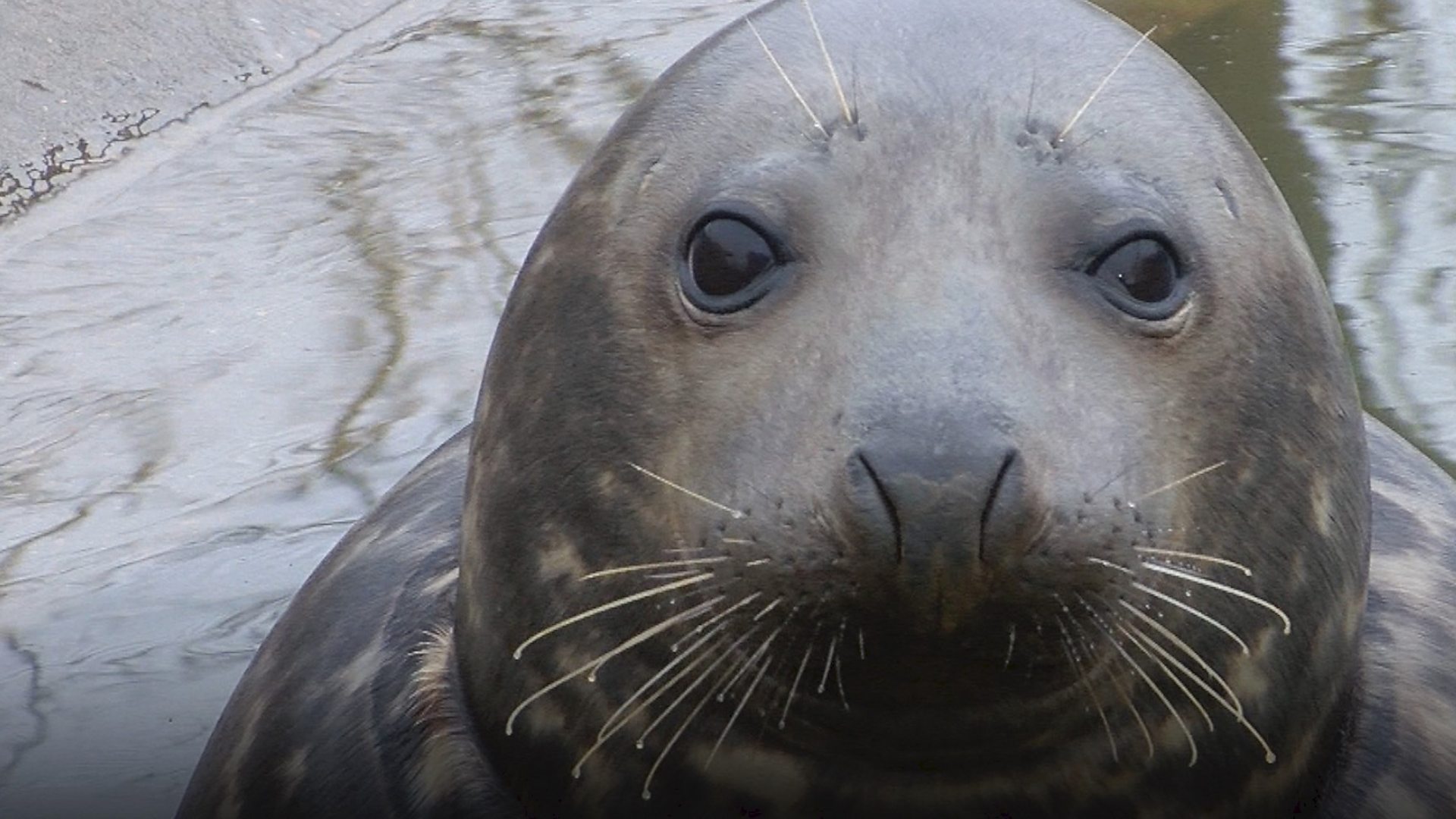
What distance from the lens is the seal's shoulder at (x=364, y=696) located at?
8.63ft

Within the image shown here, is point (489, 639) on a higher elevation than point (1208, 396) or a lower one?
lower

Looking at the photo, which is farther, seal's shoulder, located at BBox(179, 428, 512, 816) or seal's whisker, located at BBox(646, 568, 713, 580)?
seal's shoulder, located at BBox(179, 428, 512, 816)

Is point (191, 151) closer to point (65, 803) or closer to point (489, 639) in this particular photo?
point (65, 803)

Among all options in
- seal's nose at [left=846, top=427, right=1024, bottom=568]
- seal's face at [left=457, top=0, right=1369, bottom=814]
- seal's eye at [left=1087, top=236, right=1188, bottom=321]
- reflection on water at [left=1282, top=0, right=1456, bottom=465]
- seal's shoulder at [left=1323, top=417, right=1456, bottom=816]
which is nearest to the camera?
seal's nose at [left=846, top=427, right=1024, bottom=568]

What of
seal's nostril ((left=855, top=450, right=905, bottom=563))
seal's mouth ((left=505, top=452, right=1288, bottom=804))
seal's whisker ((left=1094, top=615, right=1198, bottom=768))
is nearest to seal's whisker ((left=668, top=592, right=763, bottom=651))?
seal's mouth ((left=505, top=452, right=1288, bottom=804))

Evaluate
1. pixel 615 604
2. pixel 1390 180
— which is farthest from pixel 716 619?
pixel 1390 180

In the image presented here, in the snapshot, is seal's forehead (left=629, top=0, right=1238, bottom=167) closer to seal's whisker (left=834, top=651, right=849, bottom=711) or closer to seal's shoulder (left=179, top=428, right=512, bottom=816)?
seal's whisker (left=834, top=651, right=849, bottom=711)

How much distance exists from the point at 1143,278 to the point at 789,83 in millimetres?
399

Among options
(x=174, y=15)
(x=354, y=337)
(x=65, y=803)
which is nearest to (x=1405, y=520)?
(x=65, y=803)

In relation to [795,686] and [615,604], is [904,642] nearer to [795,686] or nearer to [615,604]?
[795,686]

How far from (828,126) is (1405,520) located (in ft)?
3.45

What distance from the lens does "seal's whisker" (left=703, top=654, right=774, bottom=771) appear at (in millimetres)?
2173

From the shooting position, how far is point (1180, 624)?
7.45 ft

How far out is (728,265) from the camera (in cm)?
229
